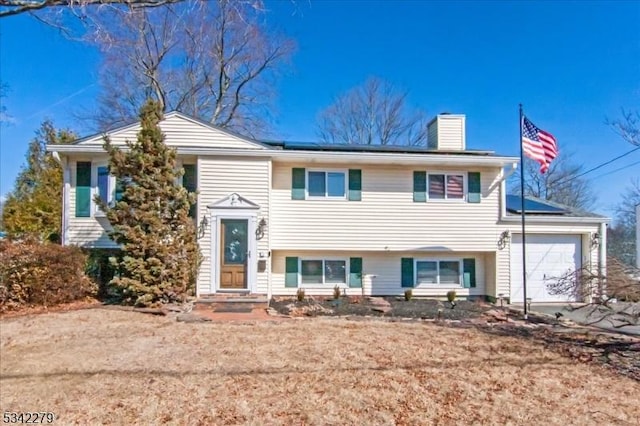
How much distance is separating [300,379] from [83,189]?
9254 mm

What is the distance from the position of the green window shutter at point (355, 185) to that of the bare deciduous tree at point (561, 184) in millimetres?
21357

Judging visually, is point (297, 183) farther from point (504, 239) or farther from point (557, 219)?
point (557, 219)

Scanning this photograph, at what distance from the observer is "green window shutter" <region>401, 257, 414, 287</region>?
1191 cm

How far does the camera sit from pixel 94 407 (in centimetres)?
382

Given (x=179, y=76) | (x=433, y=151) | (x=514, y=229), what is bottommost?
(x=514, y=229)

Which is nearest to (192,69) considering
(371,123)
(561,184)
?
(371,123)

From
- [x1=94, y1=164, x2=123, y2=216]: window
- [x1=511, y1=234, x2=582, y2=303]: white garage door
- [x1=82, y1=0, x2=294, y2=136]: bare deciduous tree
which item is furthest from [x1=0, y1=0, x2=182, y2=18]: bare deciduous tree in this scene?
[x1=82, y1=0, x2=294, y2=136]: bare deciduous tree

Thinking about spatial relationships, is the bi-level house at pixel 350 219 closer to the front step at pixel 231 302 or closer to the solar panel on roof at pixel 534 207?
the solar panel on roof at pixel 534 207

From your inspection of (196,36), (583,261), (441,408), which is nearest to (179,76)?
(196,36)

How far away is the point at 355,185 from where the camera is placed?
11.6 meters

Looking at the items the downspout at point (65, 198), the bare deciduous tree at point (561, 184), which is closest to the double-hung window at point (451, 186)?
the downspout at point (65, 198)

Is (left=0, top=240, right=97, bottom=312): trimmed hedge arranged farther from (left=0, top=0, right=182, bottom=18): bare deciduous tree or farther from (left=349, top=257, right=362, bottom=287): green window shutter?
(left=349, top=257, right=362, bottom=287): green window shutter

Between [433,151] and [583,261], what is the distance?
5.65 m

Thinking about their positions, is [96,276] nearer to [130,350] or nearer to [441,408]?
[130,350]
